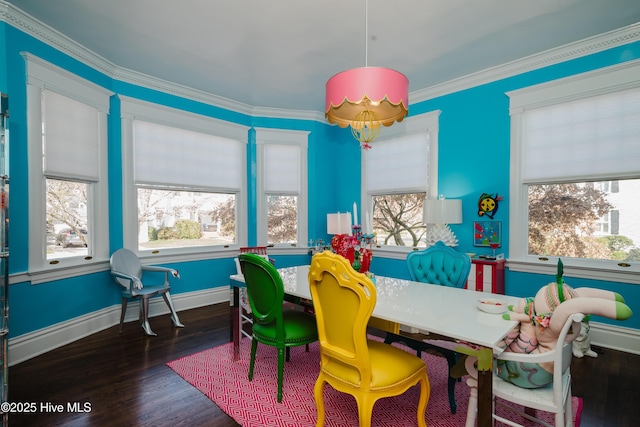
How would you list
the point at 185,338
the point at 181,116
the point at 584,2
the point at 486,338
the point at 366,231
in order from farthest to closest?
the point at 366,231
the point at 181,116
the point at 185,338
the point at 584,2
the point at 486,338

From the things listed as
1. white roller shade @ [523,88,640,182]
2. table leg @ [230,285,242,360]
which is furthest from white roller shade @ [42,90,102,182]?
white roller shade @ [523,88,640,182]

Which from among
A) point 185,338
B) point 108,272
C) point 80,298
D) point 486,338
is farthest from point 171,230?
point 486,338

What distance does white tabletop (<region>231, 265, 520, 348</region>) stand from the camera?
1495 millimetres

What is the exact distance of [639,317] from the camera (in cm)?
293

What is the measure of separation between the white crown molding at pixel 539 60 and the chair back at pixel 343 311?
335 centimetres

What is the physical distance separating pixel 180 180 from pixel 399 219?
3098mm

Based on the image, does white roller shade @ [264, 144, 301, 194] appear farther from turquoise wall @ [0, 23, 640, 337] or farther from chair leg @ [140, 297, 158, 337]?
chair leg @ [140, 297, 158, 337]

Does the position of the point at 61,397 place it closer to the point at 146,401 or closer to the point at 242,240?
the point at 146,401

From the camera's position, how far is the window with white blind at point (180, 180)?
3.90 metres

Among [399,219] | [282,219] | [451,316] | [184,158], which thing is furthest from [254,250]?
[451,316]

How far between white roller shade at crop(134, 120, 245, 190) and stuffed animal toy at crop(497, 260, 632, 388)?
13.1 feet

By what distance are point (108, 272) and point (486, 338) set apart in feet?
12.6

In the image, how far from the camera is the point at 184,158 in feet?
14.2

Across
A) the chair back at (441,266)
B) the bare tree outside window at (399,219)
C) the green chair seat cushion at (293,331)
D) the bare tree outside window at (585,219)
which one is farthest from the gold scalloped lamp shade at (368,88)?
the bare tree outside window at (399,219)
